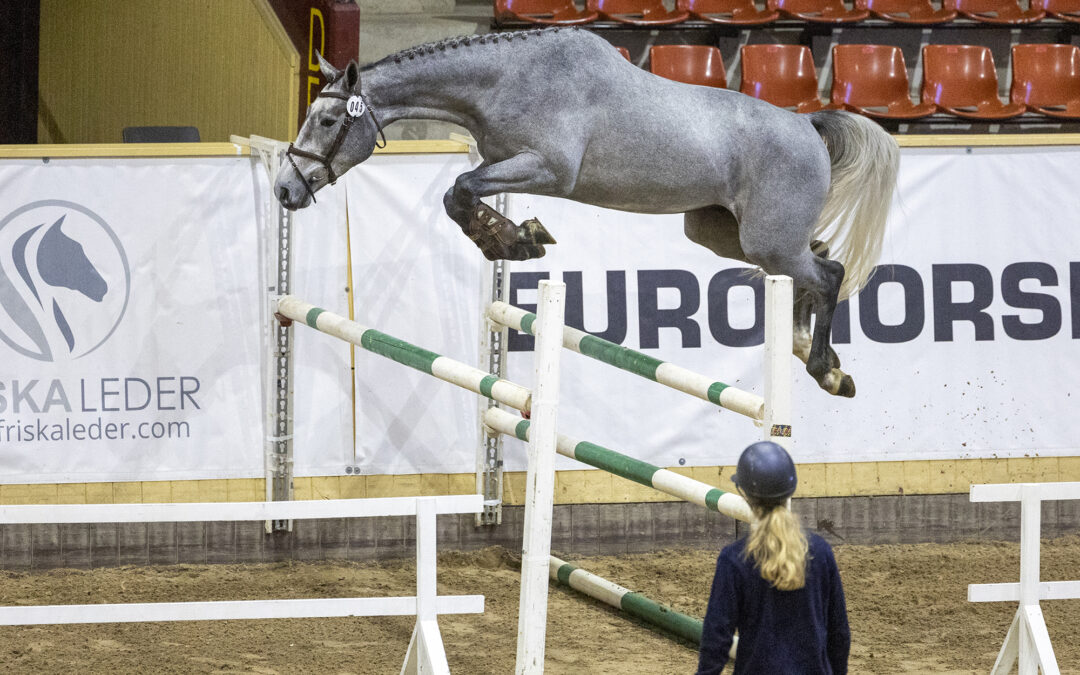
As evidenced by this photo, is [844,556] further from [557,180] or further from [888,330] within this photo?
[557,180]

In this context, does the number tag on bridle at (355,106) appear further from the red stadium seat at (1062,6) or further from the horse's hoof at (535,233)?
the red stadium seat at (1062,6)

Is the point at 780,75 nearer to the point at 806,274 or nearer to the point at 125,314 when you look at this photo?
the point at 125,314

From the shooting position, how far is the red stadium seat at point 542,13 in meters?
8.28

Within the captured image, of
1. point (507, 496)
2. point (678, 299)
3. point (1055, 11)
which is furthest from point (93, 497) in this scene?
point (1055, 11)

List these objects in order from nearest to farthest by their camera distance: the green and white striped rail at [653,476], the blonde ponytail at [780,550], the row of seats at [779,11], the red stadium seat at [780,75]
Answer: the blonde ponytail at [780,550]
the green and white striped rail at [653,476]
the red stadium seat at [780,75]
the row of seats at [779,11]

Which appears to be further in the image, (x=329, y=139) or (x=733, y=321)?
(x=733, y=321)

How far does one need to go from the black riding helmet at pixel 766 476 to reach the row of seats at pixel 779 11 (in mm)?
6334

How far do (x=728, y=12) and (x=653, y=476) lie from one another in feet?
18.3

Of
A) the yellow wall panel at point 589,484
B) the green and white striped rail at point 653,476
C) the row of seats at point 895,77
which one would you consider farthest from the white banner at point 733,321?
the row of seats at point 895,77

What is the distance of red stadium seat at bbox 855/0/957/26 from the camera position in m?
8.67

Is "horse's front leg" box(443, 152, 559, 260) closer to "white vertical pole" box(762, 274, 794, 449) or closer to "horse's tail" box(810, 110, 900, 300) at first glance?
"white vertical pole" box(762, 274, 794, 449)

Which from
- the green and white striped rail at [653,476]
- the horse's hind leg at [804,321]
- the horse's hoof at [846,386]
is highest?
the horse's hind leg at [804,321]

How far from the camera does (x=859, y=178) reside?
12.1ft

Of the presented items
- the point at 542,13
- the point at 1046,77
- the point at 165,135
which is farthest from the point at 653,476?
the point at 1046,77
